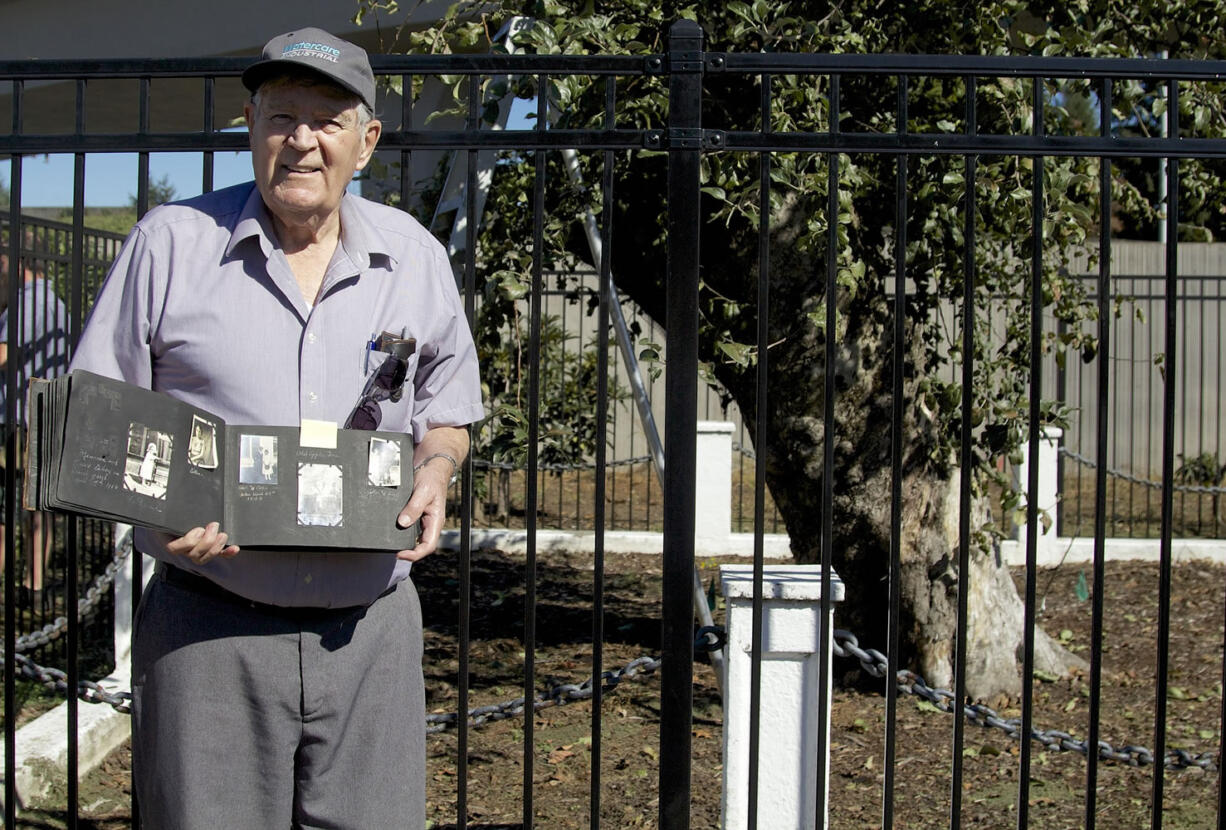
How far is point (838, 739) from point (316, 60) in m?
4.27

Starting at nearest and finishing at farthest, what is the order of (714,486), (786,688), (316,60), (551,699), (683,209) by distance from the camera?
(316,60), (683,209), (786,688), (551,699), (714,486)

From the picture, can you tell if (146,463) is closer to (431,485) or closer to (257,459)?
(257,459)

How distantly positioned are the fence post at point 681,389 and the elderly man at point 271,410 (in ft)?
2.51

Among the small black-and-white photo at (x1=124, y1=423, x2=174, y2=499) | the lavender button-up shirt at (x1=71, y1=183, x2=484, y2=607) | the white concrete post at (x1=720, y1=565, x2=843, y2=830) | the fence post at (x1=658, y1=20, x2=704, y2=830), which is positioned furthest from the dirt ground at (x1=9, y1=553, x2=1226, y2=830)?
the small black-and-white photo at (x1=124, y1=423, x2=174, y2=499)

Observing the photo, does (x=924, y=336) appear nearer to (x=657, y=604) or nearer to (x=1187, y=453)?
(x=657, y=604)

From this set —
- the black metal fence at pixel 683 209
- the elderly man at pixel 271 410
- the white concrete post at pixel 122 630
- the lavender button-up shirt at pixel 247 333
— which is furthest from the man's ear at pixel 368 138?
the white concrete post at pixel 122 630

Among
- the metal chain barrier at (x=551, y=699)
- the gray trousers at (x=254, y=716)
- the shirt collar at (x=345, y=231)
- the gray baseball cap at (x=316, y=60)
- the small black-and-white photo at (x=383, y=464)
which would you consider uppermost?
the gray baseball cap at (x=316, y=60)

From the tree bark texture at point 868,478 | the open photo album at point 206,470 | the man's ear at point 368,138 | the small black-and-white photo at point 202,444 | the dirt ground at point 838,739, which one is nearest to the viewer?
the open photo album at point 206,470

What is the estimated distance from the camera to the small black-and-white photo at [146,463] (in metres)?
2.10

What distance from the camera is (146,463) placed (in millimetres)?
2109

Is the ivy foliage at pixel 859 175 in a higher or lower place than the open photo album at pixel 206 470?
higher

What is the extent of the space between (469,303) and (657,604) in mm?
5504

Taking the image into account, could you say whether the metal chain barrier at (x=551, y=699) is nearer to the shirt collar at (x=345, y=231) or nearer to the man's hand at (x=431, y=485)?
the man's hand at (x=431, y=485)

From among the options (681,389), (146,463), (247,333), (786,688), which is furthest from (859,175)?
(146,463)
